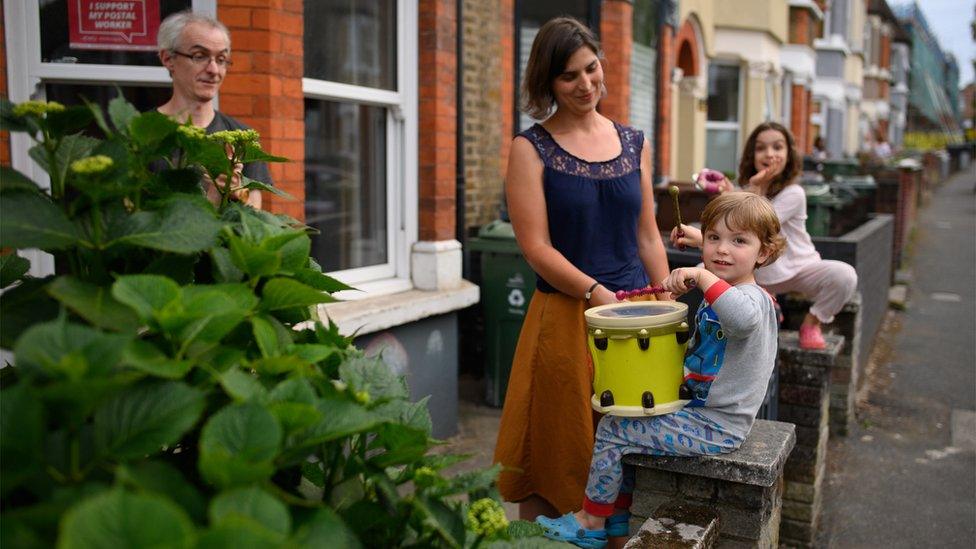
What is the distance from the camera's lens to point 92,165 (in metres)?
1.19

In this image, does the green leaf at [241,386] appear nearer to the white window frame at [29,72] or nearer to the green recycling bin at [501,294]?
the white window frame at [29,72]

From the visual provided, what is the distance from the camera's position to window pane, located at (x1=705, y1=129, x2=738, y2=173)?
1585 centimetres

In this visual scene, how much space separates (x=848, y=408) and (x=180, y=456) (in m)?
5.40

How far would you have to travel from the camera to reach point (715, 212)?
2662mm

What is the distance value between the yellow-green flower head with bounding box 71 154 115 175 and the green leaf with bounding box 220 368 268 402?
0.31m

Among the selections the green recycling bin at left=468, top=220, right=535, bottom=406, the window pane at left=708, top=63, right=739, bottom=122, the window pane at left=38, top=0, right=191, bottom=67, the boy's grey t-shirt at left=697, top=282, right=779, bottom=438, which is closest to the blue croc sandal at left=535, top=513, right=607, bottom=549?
the boy's grey t-shirt at left=697, top=282, right=779, bottom=438

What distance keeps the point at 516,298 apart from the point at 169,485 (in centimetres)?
518

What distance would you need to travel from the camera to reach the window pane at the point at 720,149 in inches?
624

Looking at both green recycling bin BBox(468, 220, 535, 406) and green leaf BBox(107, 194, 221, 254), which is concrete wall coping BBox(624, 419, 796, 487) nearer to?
green leaf BBox(107, 194, 221, 254)

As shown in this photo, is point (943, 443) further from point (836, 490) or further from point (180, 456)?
point (180, 456)

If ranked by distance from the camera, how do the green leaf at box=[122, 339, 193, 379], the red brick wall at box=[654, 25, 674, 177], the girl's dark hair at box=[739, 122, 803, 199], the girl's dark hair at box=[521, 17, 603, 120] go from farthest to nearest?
1. the red brick wall at box=[654, 25, 674, 177]
2. the girl's dark hair at box=[739, 122, 803, 199]
3. the girl's dark hair at box=[521, 17, 603, 120]
4. the green leaf at box=[122, 339, 193, 379]

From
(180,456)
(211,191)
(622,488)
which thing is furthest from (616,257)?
(180,456)

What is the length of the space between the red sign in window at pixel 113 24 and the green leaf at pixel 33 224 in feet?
10.7

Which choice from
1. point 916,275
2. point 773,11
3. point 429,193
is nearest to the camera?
point 429,193
